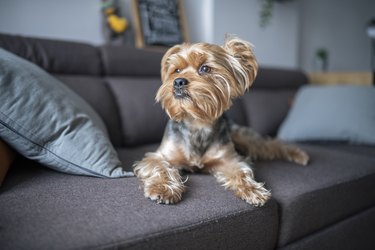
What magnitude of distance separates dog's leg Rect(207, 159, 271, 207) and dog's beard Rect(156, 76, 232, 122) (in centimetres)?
27

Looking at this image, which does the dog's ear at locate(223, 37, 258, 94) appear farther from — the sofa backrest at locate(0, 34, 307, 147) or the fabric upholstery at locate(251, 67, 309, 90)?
the fabric upholstery at locate(251, 67, 309, 90)

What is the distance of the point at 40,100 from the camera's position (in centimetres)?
135

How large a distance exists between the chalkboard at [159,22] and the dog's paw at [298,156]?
5.53 ft

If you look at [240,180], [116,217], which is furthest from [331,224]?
[116,217]

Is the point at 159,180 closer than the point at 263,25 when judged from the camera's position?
Yes

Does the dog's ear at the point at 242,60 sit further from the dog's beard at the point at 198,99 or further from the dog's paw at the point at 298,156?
the dog's paw at the point at 298,156

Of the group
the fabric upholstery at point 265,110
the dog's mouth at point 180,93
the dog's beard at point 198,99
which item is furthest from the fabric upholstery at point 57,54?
the fabric upholstery at point 265,110

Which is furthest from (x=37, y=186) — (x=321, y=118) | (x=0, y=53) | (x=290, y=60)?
(x=290, y=60)

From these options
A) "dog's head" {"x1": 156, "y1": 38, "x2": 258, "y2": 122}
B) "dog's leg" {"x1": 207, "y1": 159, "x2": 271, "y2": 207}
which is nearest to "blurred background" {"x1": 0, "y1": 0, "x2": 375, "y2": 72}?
"dog's head" {"x1": 156, "y1": 38, "x2": 258, "y2": 122}

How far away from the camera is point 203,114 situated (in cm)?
154

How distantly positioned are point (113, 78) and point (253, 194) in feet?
5.22

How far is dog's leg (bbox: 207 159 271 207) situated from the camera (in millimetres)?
1293

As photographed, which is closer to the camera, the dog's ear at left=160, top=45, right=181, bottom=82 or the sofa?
the sofa

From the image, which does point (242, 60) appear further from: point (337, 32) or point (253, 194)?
point (337, 32)
